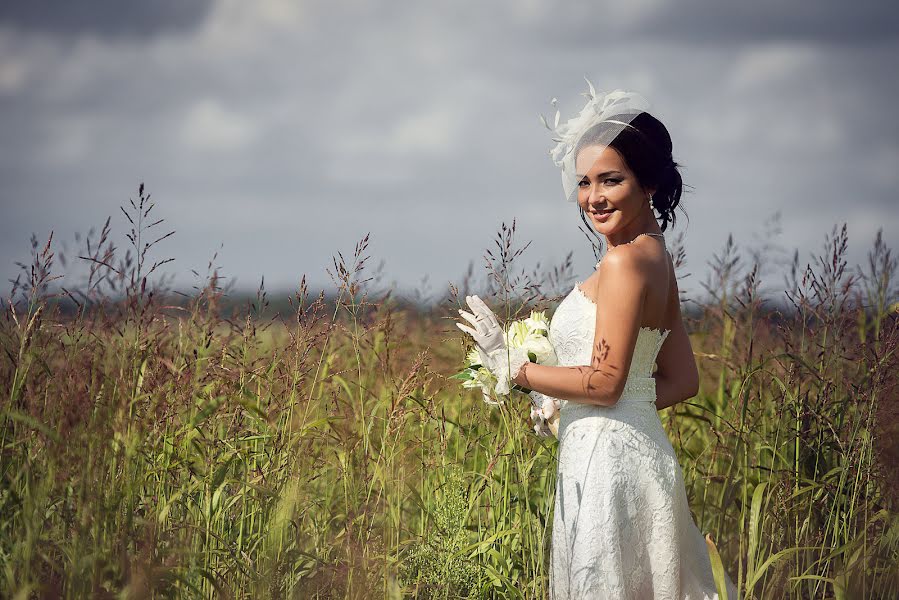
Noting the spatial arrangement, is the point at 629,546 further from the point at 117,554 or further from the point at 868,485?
the point at 117,554

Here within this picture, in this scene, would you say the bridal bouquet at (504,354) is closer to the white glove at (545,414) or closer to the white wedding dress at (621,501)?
the white glove at (545,414)

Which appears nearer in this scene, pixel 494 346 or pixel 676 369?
pixel 494 346

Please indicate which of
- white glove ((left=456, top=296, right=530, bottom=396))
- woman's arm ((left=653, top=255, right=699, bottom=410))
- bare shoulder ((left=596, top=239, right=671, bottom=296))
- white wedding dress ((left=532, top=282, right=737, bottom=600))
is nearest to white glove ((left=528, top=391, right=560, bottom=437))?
white wedding dress ((left=532, top=282, right=737, bottom=600))

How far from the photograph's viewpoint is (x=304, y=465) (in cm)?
338

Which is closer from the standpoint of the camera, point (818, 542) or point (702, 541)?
point (702, 541)

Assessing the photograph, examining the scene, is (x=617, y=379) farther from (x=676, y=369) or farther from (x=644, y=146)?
(x=644, y=146)

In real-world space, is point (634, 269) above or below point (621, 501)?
above

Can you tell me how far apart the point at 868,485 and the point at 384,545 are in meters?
2.00

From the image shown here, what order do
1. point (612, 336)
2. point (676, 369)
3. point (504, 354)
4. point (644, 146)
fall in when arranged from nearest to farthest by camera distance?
point (612, 336)
point (504, 354)
point (644, 146)
point (676, 369)

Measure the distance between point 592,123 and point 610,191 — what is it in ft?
0.87

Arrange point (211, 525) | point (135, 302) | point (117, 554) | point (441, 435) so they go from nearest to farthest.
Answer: point (117, 554) < point (135, 302) < point (211, 525) < point (441, 435)

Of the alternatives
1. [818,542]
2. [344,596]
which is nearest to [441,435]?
[344,596]

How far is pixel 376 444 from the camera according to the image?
372 cm

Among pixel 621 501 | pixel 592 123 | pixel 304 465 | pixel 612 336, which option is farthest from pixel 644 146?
pixel 304 465
